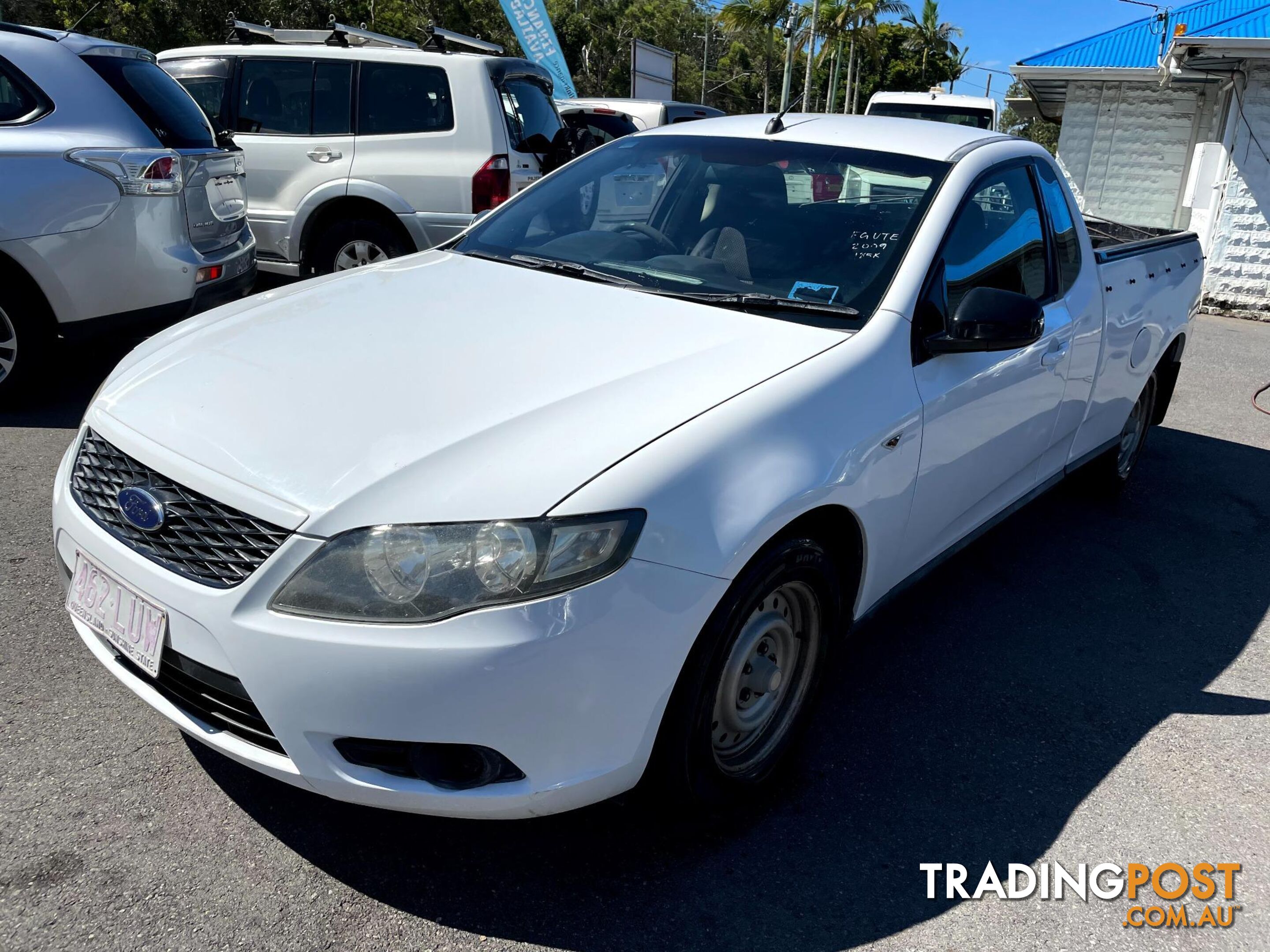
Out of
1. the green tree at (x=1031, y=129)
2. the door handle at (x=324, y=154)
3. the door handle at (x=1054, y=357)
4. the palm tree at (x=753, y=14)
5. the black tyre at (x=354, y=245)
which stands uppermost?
the palm tree at (x=753, y=14)

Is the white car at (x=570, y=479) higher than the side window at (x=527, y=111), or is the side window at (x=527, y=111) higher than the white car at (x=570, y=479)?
the side window at (x=527, y=111)

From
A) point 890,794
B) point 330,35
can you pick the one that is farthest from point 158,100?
point 890,794

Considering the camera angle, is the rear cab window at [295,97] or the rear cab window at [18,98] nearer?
the rear cab window at [18,98]

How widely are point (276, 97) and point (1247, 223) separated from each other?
1031cm

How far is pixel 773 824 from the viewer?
256 centimetres

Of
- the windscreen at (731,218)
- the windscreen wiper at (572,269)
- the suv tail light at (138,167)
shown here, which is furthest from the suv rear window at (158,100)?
the windscreen wiper at (572,269)

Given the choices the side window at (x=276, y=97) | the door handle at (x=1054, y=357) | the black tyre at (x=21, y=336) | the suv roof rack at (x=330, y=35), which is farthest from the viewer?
the suv roof rack at (x=330, y=35)

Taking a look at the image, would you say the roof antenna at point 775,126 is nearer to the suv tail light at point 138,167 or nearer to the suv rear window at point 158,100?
the suv tail light at point 138,167

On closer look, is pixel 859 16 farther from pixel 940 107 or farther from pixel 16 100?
pixel 16 100

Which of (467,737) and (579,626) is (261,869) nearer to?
(467,737)

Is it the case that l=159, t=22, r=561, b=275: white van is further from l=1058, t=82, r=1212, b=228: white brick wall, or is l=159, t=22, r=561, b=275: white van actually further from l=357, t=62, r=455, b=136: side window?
l=1058, t=82, r=1212, b=228: white brick wall

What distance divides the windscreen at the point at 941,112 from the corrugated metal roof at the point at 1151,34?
945 mm

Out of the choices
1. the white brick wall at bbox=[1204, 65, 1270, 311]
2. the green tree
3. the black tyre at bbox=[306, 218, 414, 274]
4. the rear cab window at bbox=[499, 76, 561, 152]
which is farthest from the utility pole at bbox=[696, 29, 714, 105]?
the black tyre at bbox=[306, 218, 414, 274]

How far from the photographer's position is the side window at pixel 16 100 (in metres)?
4.76
